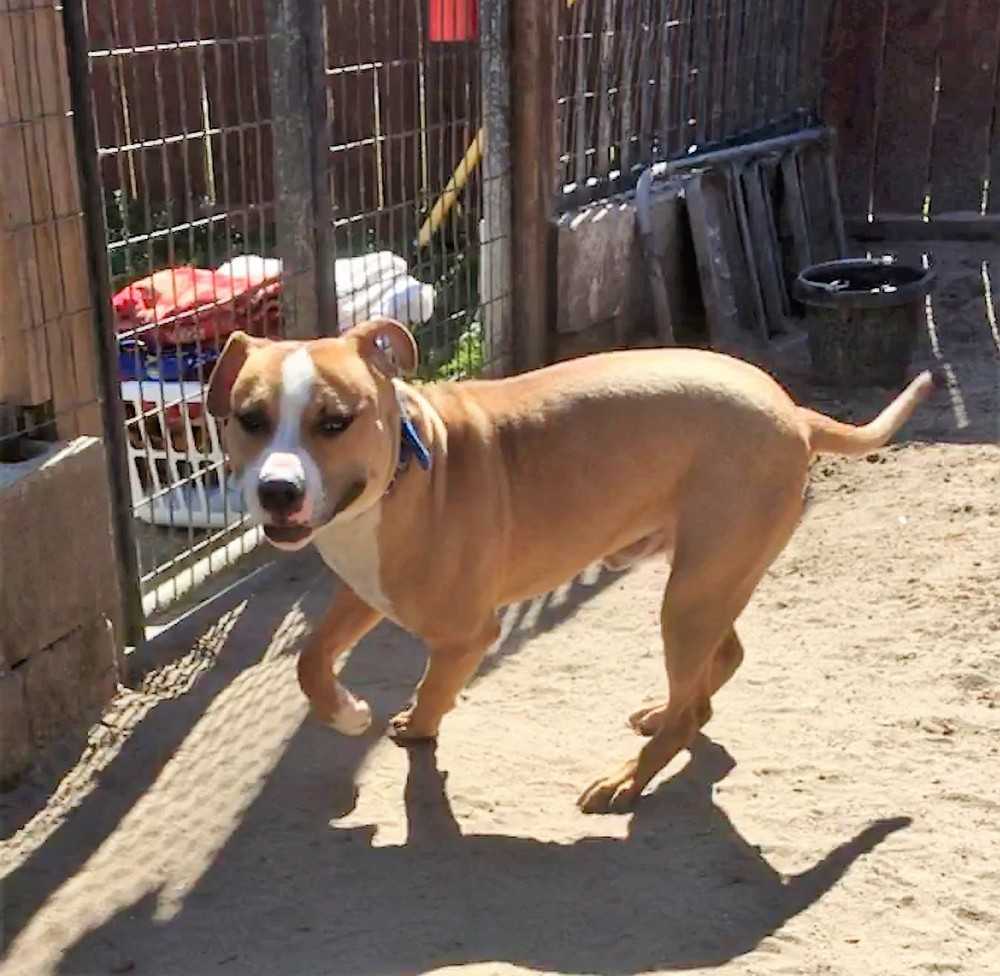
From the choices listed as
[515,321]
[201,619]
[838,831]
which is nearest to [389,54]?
[515,321]

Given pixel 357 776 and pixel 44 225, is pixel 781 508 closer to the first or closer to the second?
pixel 357 776

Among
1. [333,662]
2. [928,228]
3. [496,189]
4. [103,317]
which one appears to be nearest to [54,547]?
[103,317]

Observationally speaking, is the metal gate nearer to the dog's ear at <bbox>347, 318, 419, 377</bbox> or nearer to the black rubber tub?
the dog's ear at <bbox>347, 318, 419, 377</bbox>

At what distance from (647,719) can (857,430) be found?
1.01 metres

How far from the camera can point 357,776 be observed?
3.99 meters

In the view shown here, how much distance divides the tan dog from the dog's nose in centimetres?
32

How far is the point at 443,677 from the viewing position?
12.5 ft

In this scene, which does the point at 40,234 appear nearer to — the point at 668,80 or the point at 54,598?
the point at 54,598

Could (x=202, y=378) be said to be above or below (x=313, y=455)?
below

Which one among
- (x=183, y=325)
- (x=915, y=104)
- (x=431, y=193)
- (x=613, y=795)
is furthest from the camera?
(x=915, y=104)

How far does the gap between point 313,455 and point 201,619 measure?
1.78 metres

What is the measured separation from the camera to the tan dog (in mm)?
3643

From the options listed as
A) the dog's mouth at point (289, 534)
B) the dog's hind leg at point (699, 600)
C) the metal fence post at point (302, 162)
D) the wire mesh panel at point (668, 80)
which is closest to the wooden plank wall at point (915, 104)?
the wire mesh panel at point (668, 80)

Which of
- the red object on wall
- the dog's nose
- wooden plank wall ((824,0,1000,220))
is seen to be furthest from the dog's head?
wooden plank wall ((824,0,1000,220))
